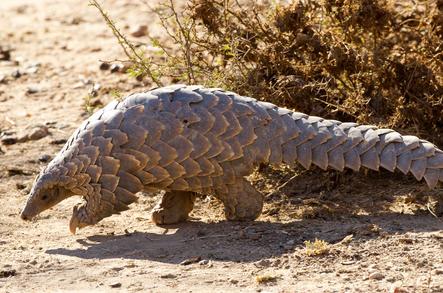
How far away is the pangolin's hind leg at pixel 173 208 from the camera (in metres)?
7.08

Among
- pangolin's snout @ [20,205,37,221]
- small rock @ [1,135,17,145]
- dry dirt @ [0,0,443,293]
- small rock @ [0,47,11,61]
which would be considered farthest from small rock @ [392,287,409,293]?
small rock @ [0,47,11,61]

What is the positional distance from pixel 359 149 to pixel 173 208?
4.29 ft

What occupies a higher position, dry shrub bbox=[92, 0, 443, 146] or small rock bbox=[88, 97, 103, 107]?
dry shrub bbox=[92, 0, 443, 146]

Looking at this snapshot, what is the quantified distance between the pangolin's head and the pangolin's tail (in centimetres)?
148

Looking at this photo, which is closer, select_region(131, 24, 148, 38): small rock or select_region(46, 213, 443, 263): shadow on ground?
select_region(46, 213, 443, 263): shadow on ground

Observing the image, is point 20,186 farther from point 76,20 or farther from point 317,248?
point 76,20

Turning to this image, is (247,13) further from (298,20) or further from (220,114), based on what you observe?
(220,114)

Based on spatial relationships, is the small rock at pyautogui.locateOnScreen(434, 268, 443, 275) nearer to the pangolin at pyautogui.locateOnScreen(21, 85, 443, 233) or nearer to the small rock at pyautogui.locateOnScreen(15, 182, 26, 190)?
the pangolin at pyautogui.locateOnScreen(21, 85, 443, 233)

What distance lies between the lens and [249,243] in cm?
648

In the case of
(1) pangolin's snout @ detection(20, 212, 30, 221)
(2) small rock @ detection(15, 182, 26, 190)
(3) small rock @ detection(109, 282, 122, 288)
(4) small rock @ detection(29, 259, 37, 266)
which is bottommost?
(3) small rock @ detection(109, 282, 122, 288)

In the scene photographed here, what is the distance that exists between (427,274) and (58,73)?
6729 mm

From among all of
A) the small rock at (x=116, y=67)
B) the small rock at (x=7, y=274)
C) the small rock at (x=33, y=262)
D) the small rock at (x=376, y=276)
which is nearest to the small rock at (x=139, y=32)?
the small rock at (x=116, y=67)

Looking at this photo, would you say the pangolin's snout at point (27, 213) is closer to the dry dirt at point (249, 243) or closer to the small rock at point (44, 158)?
the dry dirt at point (249, 243)

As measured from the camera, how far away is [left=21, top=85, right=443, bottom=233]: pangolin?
6.66 meters
